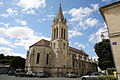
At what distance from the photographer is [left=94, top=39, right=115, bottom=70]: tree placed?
27.8 m

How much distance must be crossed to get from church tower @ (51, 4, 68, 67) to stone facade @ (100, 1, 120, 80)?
29478 mm

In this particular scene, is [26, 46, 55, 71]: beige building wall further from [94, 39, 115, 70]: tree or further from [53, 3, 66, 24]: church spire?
[94, 39, 115, 70]: tree

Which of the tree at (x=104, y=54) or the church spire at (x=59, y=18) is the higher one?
the church spire at (x=59, y=18)

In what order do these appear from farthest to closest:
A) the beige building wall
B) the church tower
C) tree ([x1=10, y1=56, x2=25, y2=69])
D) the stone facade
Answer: tree ([x1=10, y1=56, x2=25, y2=69])
the church tower
the beige building wall
the stone facade

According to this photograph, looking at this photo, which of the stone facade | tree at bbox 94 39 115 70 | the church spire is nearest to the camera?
the stone facade

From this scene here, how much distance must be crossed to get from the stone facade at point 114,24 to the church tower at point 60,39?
96.7ft

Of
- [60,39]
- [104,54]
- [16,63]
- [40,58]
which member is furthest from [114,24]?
[16,63]

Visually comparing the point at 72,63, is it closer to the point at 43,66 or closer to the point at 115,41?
the point at 43,66

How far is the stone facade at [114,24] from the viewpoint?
7.37 m

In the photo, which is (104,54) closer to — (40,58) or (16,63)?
(40,58)

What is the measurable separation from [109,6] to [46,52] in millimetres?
31642

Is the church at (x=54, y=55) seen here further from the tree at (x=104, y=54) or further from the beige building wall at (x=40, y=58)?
the tree at (x=104, y=54)

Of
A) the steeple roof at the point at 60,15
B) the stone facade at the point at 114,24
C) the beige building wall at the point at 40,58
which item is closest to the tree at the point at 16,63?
the beige building wall at the point at 40,58

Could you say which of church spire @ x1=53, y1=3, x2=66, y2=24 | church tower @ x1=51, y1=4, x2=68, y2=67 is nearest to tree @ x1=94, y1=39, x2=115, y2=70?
church tower @ x1=51, y1=4, x2=68, y2=67
